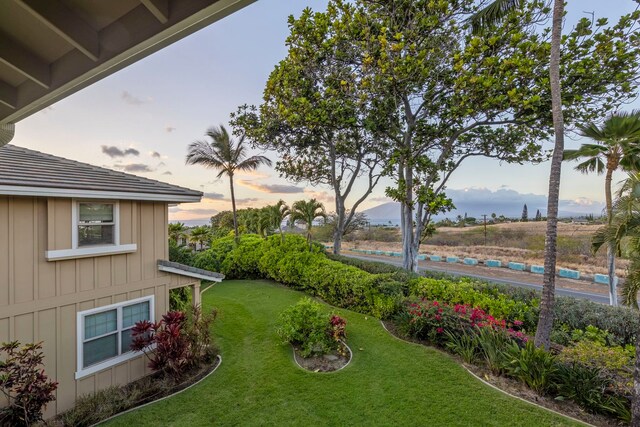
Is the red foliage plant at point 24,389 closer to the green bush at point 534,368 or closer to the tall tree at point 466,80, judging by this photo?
the green bush at point 534,368

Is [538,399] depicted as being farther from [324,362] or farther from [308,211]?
[308,211]

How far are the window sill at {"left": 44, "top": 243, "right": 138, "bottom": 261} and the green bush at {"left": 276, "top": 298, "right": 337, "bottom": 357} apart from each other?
3.86 metres

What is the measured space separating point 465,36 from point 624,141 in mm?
5934

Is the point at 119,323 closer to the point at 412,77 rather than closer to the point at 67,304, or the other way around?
the point at 67,304

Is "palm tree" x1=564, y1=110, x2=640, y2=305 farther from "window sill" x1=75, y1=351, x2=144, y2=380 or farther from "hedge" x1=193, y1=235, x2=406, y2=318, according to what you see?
"window sill" x1=75, y1=351, x2=144, y2=380

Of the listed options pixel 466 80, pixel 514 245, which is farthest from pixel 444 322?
pixel 514 245

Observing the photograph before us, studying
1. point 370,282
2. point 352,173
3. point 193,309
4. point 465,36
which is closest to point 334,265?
point 370,282

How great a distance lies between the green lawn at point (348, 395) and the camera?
439 cm

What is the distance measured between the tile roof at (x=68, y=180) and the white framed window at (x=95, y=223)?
388mm

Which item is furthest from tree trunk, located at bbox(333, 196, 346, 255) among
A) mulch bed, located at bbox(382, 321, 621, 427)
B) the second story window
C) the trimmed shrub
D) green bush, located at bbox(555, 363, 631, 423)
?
the second story window

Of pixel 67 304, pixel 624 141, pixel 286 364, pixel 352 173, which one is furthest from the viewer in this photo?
pixel 352 173

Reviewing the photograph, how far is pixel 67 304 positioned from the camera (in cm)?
470

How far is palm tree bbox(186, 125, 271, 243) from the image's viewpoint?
16.1m

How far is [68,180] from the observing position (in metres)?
4.82
